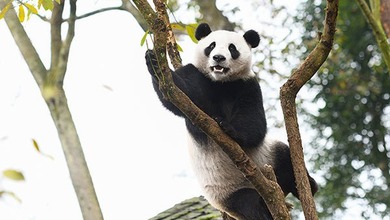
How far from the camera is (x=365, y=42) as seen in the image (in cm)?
1218

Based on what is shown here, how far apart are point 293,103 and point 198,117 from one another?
37.9 inches

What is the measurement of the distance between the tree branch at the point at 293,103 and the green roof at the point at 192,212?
82.4 inches

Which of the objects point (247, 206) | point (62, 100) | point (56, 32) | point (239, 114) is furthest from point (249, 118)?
point (56, 32)

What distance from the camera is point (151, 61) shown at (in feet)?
12.2

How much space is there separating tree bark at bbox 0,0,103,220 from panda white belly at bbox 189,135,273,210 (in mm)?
2156

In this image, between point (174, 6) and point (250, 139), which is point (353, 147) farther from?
point (250, 139)

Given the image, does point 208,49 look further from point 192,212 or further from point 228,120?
point 192,212

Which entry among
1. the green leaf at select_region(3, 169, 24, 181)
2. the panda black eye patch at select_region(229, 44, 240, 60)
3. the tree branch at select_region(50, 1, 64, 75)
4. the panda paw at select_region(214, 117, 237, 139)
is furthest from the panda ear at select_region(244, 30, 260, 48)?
the green leaf at select_region(3, 169, 24, 181)

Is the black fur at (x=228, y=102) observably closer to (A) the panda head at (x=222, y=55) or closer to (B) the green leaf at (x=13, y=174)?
(A) the panda head at (x=222, y=55)

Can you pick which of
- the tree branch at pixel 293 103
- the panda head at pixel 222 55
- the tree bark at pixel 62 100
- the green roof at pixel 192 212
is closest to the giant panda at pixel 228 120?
the panda head at pixel 222 55

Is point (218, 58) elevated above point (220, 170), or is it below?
above

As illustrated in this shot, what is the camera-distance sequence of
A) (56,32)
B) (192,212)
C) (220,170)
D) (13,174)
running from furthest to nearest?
1. (56,32)
2. (192,212)
3. (220,170)
4. (13,174)

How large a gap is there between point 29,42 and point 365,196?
299 inches

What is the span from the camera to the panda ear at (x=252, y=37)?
17.2 ft
